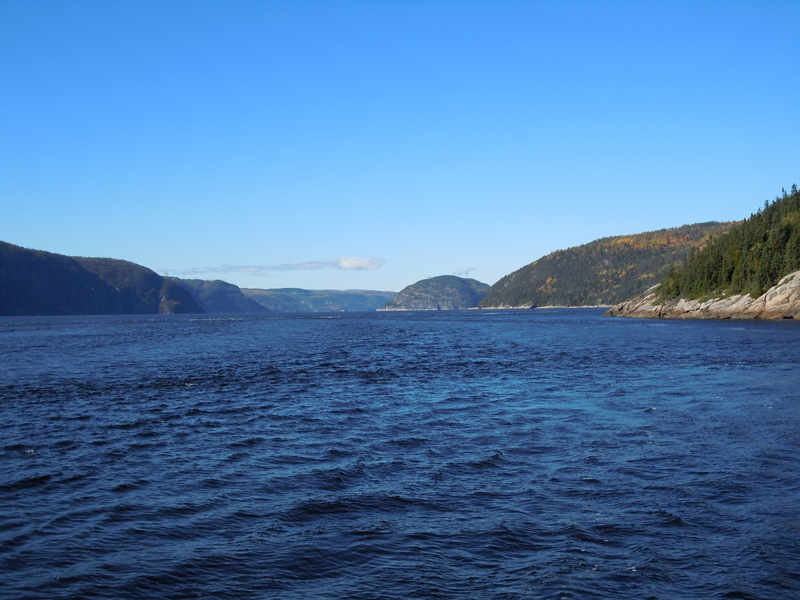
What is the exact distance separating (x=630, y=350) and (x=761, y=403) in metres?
33.3

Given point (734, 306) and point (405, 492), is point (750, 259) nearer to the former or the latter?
point (734, 306)

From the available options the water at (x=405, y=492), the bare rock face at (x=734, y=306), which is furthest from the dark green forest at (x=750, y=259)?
the water at (x=405, y=492)

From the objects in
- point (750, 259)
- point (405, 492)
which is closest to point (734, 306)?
point (750, 259)

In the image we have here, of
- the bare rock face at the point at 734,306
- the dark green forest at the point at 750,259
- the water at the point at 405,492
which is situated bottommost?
the water at the point at 405,492

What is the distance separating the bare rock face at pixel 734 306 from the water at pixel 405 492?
8103cm

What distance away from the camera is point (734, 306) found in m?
118

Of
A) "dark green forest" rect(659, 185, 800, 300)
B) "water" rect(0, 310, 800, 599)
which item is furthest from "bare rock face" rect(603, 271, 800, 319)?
"water" rect(0, 310, 800, 599)

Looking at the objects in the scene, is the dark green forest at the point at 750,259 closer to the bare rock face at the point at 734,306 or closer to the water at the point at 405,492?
the bare rock face at the point at 734,306

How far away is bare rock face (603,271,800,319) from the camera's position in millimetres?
100875

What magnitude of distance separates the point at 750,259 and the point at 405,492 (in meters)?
129

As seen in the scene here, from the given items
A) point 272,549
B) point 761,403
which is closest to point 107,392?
point 272,549

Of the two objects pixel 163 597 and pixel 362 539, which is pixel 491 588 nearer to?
pixel 362 539

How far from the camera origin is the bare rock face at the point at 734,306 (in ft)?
331

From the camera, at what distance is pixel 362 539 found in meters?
12.6
